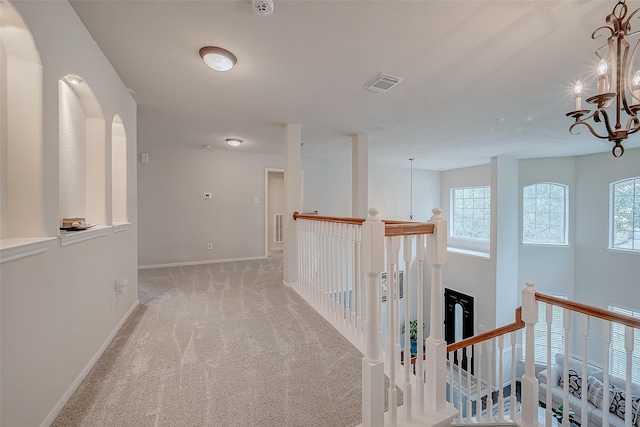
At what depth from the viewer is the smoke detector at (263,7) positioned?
1.51 m

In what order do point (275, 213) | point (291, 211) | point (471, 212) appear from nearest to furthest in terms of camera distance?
1. point (291, 211)
2. point (275, 213)
3. point (471, 212)

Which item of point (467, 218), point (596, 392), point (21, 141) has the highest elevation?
point (21, 141)

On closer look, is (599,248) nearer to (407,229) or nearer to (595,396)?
(595,396)

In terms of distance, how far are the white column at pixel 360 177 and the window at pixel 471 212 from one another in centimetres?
478

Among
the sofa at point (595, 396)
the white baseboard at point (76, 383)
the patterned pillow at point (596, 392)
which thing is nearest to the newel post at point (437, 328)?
the white baseboard at point (76, 383)

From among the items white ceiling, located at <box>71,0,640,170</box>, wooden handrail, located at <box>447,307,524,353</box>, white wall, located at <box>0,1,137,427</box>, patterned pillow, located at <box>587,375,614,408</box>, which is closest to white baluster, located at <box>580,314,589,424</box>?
wooden handrail, located at <box>447,307,524,353</box>

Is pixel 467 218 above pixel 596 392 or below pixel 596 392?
above

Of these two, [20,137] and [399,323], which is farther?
[399,323]

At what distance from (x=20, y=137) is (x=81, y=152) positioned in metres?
0.89

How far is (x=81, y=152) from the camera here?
2104mm

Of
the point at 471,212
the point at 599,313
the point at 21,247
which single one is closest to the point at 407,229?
the point at 599,313

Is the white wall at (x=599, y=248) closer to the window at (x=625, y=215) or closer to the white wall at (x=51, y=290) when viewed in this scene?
the window at (x=625, y=215)

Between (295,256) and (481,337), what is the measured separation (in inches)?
90.9

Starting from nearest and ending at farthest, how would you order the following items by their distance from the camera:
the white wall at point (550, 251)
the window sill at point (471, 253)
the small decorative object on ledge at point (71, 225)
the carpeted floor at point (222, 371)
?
1. the carpeted floor at point (222, 371)
2. the small decorative object on ledge at point (71, 225)
3. the white wall at point (550, 251)
4. the window sill at point (471, 253)
